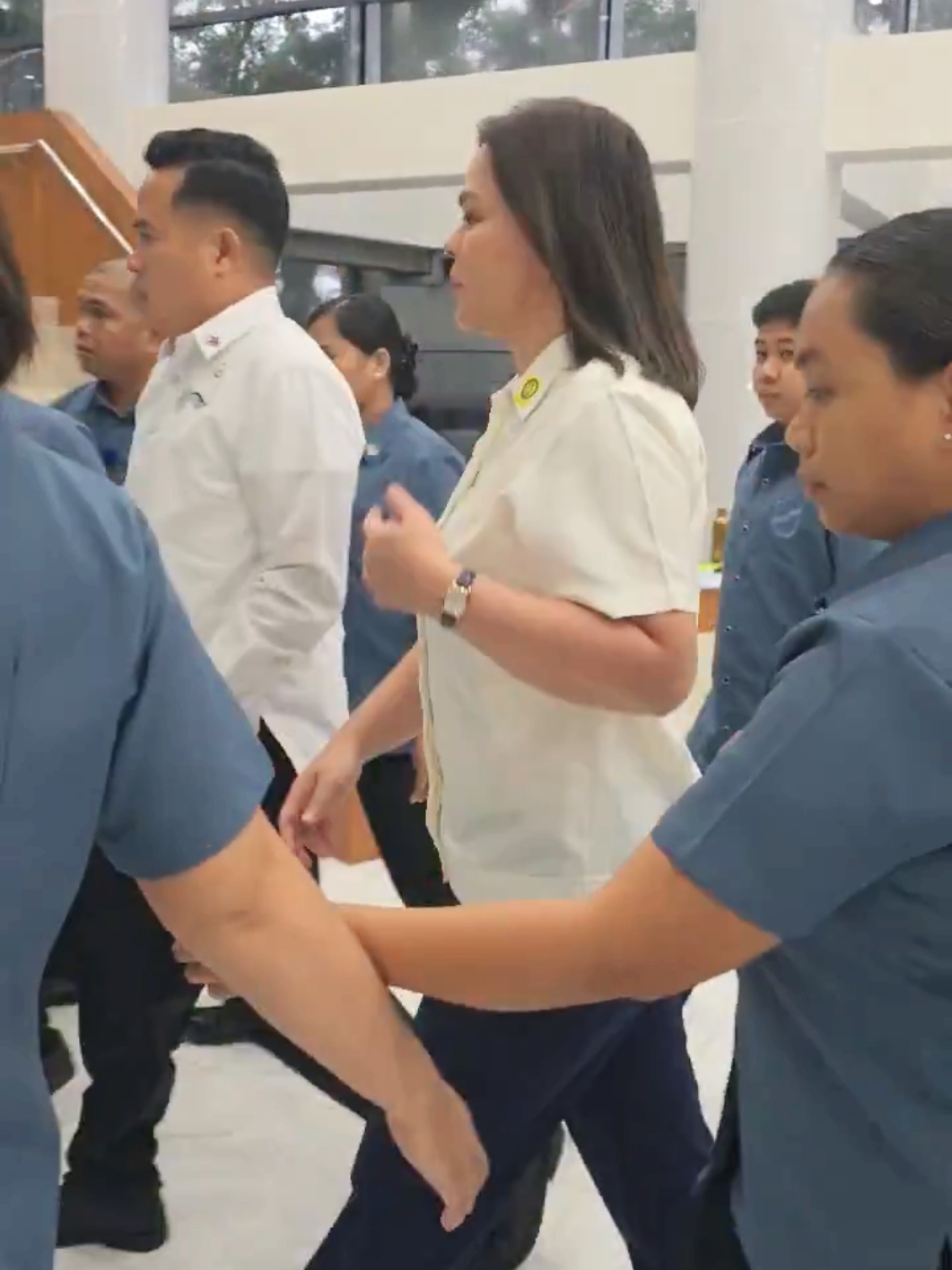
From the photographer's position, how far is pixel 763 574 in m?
2.58

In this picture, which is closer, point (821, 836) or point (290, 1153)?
point (821, 836)

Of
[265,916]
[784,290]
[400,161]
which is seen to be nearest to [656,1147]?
[265,916]

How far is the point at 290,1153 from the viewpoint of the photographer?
2.54m

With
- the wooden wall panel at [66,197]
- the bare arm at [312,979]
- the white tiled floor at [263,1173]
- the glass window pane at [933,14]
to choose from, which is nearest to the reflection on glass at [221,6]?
the wooden wall panel at [66,197]

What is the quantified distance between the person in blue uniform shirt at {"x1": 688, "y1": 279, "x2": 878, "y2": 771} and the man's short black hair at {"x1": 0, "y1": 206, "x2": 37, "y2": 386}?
5.74 ft

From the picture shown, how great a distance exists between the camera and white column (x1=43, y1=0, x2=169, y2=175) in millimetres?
7539

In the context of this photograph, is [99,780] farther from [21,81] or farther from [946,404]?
[21,81]

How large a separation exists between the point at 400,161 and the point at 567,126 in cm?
607

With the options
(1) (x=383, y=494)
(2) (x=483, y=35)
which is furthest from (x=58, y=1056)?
(2) (x=483, y=35)

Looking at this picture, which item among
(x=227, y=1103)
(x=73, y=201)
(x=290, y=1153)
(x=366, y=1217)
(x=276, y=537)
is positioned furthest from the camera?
(x=73, y=201)

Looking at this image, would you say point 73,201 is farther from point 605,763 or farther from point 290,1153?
point 605,763

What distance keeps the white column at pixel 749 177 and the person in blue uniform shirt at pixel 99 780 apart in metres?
5.37

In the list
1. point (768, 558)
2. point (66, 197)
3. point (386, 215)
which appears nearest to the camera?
point (768, 558)

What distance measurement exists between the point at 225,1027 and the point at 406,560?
6.20 feet
